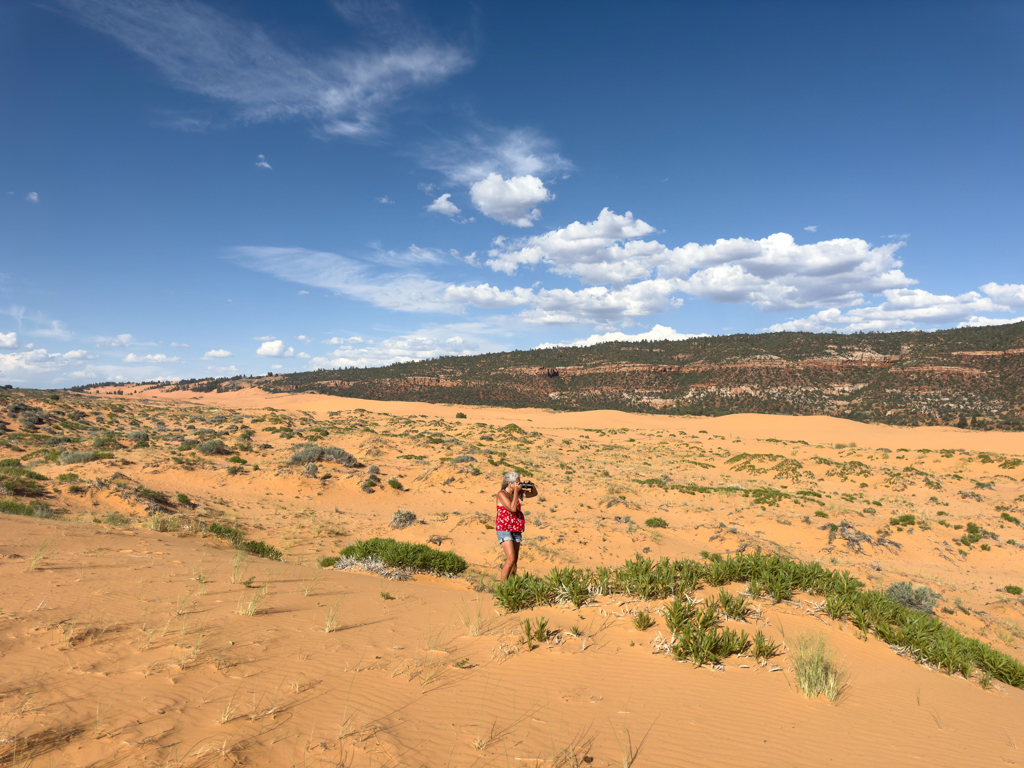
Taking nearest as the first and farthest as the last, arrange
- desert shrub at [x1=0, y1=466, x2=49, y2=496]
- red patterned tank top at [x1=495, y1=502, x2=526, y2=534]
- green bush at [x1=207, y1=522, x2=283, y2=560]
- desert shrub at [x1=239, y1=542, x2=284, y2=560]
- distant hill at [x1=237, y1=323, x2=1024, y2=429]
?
red patterned tank top at [x1=495, y1=502, x2=526, y2=534] < desert shrub at [x1=239, y1=542, x2=284, y2=560] < green bush at [x1=207, y1=522, x2=283, y2=560] < desert shrub at [x1=0, y1=466, x2=49, y2=496] < distant hill at [x1=237, y1=323, x2=1024, y2=429]

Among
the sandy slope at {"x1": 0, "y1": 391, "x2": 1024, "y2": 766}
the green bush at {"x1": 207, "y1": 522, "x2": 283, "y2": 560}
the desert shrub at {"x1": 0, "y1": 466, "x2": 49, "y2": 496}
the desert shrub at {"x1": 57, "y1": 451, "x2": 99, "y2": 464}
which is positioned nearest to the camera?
the sandy slope at {"x1": 0, "y1": 391, "x2": 1024, "y2": 766}

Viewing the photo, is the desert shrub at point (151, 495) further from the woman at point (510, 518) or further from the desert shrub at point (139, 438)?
the woman at point (510, 518)

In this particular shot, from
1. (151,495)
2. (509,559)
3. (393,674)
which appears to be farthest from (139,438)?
(393,674)

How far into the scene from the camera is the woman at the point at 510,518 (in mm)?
8352

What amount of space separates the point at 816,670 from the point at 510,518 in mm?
4992

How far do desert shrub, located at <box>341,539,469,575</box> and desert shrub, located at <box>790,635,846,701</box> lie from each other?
7.58 meters

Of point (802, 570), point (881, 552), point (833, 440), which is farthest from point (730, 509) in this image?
point (833, 440)

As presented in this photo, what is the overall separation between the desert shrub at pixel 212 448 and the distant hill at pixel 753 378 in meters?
50.8

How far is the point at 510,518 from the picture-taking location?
8.52 metres

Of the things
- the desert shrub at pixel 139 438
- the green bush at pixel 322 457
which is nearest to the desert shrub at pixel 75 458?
the desert shrub at pixel 139 438

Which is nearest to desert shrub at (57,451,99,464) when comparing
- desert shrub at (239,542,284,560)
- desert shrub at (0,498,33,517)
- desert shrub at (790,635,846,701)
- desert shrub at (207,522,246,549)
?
desert shrub at (0,498,33,517)

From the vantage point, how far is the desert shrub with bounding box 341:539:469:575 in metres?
10.8

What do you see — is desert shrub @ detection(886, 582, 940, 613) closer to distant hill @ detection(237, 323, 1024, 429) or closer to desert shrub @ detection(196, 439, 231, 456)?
desert shrub @ detection(196, 439, 231, 456)

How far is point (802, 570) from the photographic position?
7816mm
